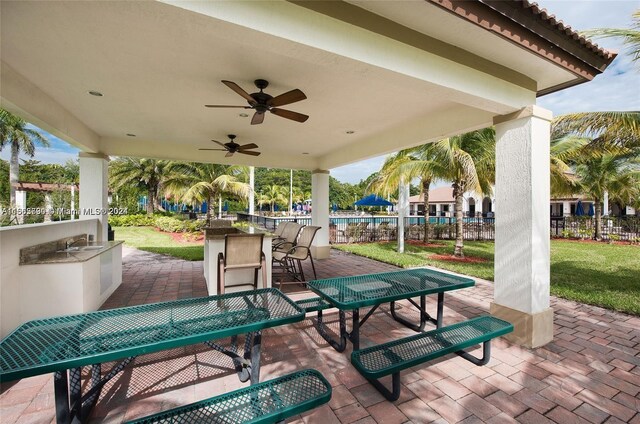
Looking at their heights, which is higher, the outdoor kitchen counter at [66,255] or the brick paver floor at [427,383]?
the outdoor kitchen counter at [66,255]

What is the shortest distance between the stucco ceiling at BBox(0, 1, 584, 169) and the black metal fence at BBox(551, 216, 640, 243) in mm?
15391

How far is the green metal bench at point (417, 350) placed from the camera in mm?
2248

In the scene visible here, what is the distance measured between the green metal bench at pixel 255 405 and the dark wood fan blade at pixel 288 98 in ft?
9.46

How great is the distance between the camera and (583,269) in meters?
7.42

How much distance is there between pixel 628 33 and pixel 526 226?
14.8 feet

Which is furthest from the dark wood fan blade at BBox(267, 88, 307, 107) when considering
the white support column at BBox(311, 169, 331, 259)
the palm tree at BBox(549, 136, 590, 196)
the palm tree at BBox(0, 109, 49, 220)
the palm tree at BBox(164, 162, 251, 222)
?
the palm tree at BBox(0, 109, 49, 220)

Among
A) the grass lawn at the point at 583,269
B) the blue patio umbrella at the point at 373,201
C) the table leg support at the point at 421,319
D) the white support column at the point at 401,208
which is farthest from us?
the blue patio umbrella at the point at 373,201

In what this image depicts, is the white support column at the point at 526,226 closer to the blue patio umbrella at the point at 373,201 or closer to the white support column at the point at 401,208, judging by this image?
the white support column at the point at 401,208

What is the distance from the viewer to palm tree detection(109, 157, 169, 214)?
21016 mm

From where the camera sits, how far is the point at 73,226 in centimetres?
486

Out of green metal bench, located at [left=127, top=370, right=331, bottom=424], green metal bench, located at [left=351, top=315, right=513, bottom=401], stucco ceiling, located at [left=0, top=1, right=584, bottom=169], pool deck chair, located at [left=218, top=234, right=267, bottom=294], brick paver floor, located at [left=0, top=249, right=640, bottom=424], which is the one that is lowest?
brick paver floor, located at [left=0, top=249, right=640, bottom=424]

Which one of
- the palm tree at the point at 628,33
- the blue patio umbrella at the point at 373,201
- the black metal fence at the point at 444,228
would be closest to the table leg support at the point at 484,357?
the palm tree at the point at 628,33

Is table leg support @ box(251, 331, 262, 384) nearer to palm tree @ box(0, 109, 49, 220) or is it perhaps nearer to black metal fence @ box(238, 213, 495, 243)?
black metal fence @ box(238, 213, 495, 243)

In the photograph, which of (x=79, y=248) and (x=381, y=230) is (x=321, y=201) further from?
(x=79, y=248)
